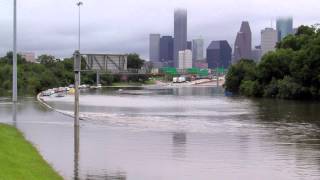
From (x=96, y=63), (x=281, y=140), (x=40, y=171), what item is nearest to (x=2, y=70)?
(x=96, y=63)

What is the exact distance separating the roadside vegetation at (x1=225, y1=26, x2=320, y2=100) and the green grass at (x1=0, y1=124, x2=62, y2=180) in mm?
73069

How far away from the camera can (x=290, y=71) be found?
10244 cm

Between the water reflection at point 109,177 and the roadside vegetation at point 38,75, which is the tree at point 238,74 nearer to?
the roadside vegetation at point 38,75

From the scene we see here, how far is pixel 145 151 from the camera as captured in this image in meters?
26.1

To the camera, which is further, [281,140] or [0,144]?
[281,140]

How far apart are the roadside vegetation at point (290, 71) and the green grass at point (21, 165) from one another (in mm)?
73069

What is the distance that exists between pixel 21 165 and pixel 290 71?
88.7 m

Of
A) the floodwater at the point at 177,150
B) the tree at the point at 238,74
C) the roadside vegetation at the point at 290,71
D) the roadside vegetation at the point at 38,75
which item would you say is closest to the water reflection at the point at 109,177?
the floodwater at the point at 177,150

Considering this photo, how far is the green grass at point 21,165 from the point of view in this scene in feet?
52.2

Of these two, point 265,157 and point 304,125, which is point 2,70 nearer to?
point 304,125

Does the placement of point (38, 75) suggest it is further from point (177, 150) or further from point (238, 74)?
point (177, 150)

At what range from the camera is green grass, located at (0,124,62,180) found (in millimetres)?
15905

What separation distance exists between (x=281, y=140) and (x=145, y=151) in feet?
30.4

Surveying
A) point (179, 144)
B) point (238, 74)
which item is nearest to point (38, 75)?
point (238, 74)
